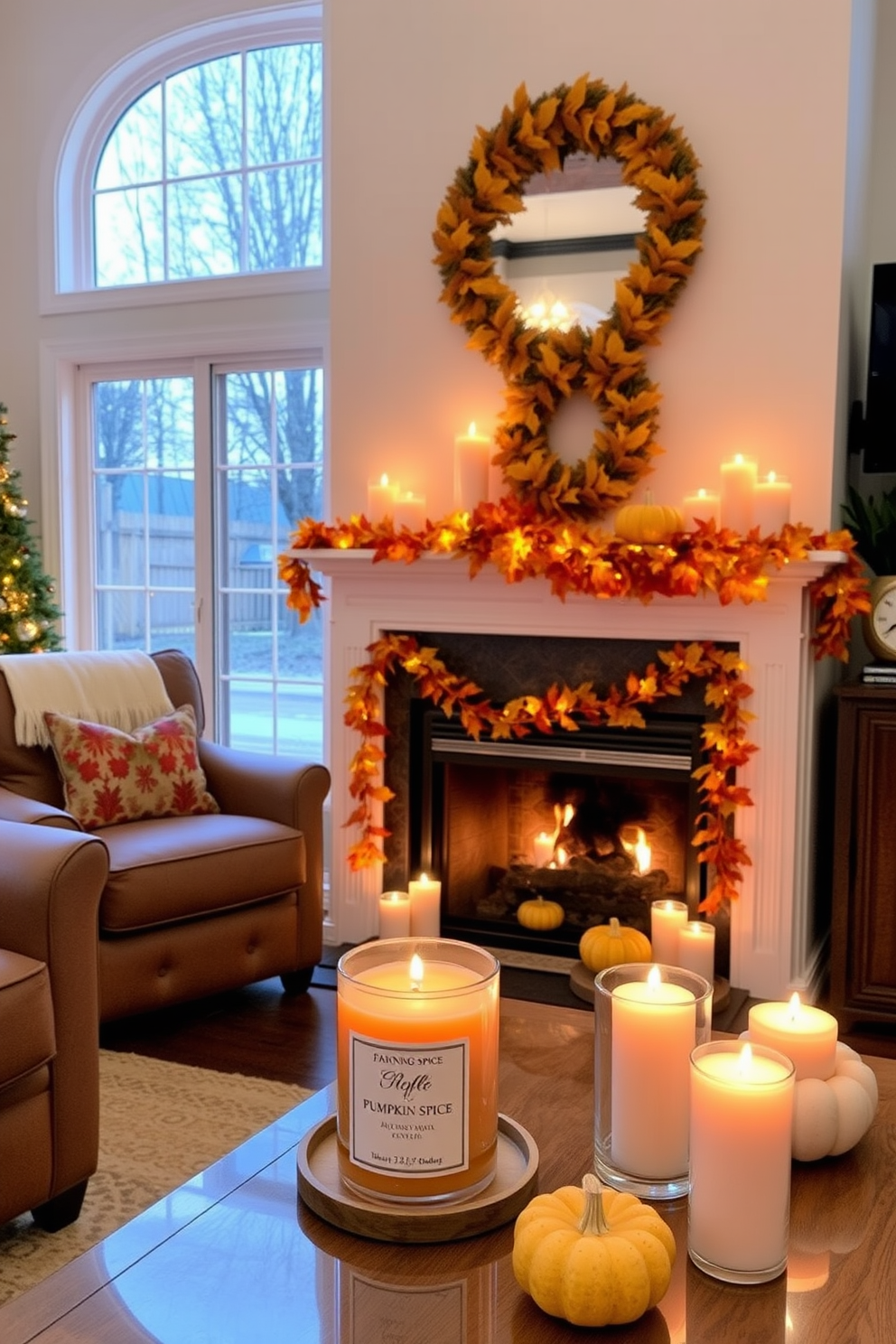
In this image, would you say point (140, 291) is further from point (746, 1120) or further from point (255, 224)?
A: point (746, 1120)

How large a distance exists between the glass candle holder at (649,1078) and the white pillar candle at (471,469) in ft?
7.65

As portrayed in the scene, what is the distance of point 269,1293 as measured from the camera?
98 centimetres

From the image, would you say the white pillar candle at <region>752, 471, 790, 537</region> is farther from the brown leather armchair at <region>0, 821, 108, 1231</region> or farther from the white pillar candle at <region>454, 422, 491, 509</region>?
the brown leather armchair at <region>0, 821, 108, 1231</region>

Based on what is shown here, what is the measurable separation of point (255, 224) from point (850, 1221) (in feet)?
13.7

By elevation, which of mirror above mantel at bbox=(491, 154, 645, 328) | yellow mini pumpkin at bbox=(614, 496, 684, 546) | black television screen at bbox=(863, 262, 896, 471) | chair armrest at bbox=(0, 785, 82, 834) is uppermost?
mirror above mantel at bbox=(491, 154, 645, 328)

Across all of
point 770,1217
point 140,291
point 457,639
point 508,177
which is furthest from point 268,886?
point 140,291

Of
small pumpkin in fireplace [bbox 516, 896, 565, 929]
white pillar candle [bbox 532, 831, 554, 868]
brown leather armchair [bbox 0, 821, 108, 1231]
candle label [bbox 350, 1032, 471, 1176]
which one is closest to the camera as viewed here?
candle label [bbox 350, 1032, 471, 1176]

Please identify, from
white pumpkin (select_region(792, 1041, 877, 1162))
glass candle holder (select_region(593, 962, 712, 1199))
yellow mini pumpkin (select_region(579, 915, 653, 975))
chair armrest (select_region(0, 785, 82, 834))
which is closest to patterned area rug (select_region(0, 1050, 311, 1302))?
chair armrest (select_region(0, 785, 82, 834))

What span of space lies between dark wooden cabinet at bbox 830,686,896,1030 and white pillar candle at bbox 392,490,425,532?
1259mm

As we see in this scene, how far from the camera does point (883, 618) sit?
3.18 metres

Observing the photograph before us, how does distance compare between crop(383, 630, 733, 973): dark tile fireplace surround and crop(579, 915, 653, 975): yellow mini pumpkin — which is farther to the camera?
crop(383, 630, 733, 973): dark tile fireplace surround

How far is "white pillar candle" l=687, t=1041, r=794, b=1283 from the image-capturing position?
38.6 inches

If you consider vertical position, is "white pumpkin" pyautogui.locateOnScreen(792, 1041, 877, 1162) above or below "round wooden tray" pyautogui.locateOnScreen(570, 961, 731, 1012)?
above

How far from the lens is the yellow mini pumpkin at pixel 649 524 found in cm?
305
